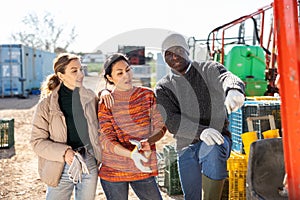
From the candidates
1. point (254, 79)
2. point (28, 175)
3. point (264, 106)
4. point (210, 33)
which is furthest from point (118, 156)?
point (210, 33)

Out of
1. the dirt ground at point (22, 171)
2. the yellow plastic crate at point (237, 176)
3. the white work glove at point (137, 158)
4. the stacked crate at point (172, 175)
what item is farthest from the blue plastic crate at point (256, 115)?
the white work glove at point (137, 158)

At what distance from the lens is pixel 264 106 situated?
409 centimetres

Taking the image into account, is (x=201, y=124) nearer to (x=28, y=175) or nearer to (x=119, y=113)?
(x=119, y=113)

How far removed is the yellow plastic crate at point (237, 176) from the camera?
3.68m

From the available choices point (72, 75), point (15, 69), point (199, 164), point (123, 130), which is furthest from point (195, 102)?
point (15, 69)

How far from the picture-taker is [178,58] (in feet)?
8.85

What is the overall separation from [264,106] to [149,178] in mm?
2050

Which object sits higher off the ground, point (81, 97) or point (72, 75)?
point (72, 75)

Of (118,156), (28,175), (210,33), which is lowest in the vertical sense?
(28,175)

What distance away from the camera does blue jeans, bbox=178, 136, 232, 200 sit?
8.53 feet

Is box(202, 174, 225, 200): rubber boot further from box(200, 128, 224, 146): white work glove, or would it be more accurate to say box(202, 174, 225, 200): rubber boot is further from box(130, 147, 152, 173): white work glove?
box(130, 147, 152, 173): white work glove

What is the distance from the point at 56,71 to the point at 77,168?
689 mm

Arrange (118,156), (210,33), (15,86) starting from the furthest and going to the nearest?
(15,86)
(210,33)
(118,156)

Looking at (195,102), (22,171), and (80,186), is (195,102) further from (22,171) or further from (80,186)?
(22,171)
